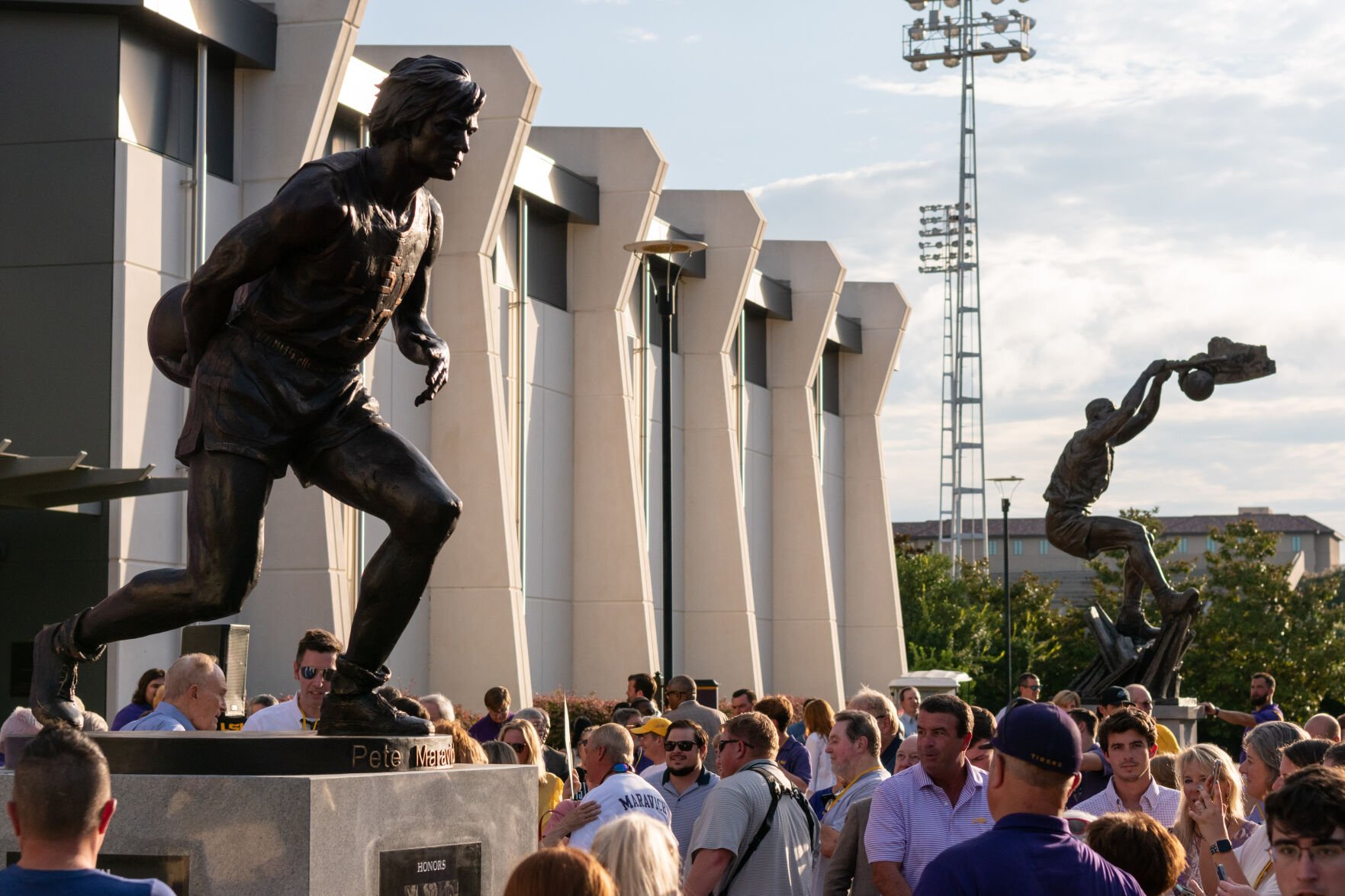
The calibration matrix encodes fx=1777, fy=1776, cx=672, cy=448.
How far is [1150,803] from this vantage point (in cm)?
867

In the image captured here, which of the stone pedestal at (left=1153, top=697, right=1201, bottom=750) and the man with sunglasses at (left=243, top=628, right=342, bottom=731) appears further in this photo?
the stone pedestal at (left=1153, top=697, right=1201, bottom=750)

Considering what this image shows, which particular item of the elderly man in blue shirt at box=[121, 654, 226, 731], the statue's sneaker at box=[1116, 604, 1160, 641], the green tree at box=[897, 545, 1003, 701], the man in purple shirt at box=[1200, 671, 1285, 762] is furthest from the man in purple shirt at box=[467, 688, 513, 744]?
the green tree at box=[897, 545, 1003, 701]

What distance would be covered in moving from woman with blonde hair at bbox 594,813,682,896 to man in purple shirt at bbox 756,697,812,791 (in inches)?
242

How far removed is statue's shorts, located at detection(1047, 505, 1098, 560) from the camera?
20750 mm

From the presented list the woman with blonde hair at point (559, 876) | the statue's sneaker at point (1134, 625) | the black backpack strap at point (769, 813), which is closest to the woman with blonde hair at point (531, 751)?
the black backpack strap at point (769, 813)

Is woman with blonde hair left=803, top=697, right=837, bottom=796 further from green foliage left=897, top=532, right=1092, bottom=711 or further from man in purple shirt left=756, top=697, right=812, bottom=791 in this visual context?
green foliage left=897, top=532, right=1092, bottom=711

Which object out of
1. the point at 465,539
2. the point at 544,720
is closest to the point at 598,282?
the point at 465,539

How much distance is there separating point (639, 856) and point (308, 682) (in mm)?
5111

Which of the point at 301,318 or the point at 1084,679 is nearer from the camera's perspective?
the point at 301,318

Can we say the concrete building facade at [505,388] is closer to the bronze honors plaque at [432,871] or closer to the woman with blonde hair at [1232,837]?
the bronze honors plaque at [432,871]

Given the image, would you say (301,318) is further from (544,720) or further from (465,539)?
(465,539)

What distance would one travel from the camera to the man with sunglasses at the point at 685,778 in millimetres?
8766

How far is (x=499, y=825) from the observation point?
6.23 meters

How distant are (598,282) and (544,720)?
19570 mm
